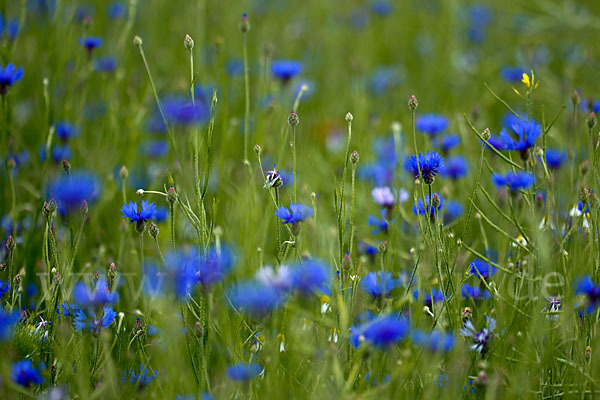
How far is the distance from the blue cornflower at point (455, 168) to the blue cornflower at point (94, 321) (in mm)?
951

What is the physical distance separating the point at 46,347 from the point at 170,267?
32 cm

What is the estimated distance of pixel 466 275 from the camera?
123cm

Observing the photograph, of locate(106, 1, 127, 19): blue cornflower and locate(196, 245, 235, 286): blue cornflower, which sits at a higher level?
locate(106, 1, 127, 19): blue cornflower

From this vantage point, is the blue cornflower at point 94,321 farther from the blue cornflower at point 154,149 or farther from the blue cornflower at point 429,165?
the blue cornflower at point 154,149

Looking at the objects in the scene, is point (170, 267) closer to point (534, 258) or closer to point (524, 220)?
point (534, 258)

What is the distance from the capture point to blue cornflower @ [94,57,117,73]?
7.17 feet

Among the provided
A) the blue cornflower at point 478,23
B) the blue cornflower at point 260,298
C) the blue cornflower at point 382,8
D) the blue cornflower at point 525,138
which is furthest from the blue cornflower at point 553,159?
the blue cornflower at point 382,8

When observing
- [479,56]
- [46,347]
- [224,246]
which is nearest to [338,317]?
[224,246]

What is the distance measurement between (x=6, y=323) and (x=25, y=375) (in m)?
0.09

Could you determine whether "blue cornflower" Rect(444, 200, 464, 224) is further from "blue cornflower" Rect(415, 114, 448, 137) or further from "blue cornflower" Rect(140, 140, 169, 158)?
"blue cornflower" Rect(140, 140, 169, 158)

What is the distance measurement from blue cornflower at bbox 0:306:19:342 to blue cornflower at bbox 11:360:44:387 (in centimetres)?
5

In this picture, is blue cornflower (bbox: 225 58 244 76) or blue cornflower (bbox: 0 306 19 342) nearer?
blue cornflower (bbox: 0 306 19 342)

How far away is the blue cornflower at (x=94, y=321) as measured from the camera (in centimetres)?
109

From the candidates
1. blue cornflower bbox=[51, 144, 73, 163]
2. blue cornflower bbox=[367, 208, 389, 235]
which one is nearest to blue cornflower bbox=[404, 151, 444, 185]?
blue cornflower bbox=[367, 208, 389, 235]
